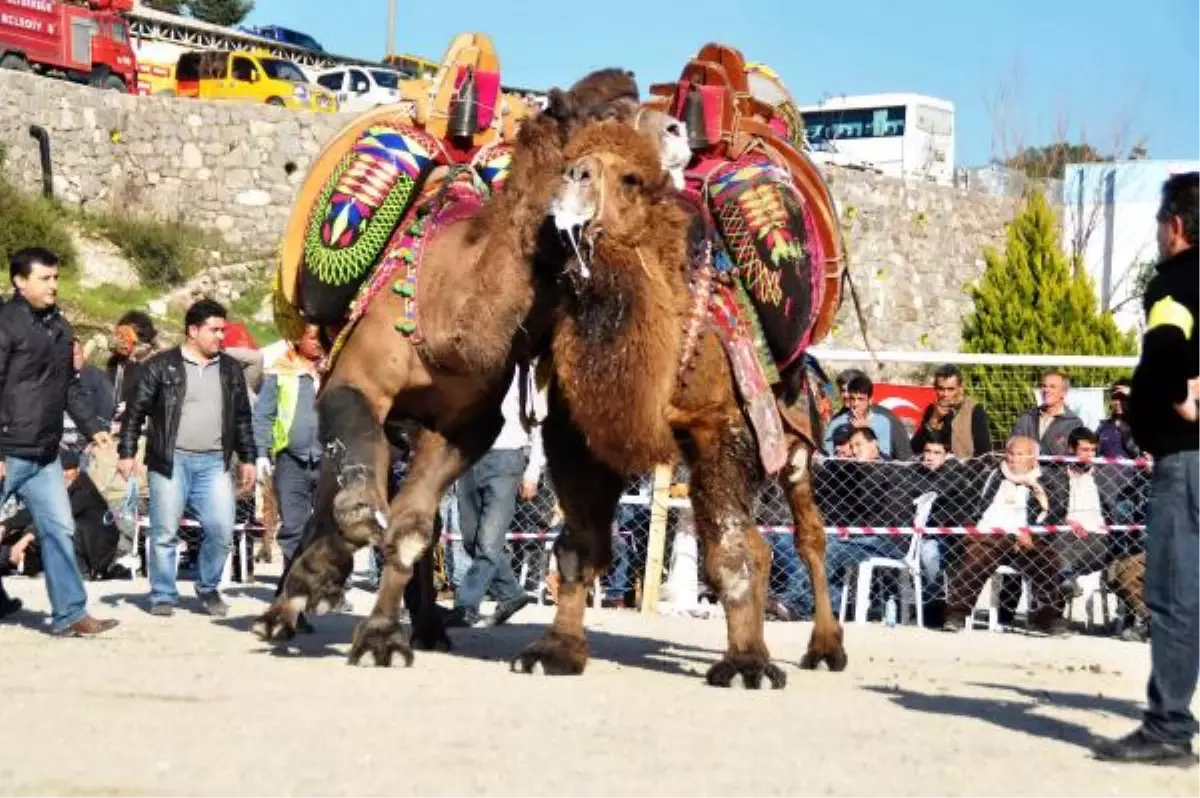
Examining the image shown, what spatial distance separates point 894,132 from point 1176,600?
151 ft

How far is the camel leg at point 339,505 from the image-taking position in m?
9.38

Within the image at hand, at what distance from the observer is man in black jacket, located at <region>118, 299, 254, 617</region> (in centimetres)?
1390

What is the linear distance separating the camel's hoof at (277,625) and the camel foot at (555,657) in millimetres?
1140

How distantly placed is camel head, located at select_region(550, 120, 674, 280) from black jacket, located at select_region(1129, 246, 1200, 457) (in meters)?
2.32

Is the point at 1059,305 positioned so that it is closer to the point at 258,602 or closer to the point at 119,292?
the point at 119,292

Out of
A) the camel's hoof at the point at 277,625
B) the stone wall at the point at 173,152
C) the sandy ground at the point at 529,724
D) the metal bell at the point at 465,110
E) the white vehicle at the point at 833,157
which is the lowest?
the sandy ground at the point at 529,724

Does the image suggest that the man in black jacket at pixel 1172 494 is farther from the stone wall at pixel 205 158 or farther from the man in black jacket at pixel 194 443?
the stone wall at pixel 205 158

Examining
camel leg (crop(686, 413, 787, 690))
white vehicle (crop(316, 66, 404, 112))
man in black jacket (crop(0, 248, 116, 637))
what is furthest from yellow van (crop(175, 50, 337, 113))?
camel leg (crop(686, 413, 787, 690))

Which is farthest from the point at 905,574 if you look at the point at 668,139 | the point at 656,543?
the point at 668,139

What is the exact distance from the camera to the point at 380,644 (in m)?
9.95

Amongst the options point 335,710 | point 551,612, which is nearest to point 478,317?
point 335,710

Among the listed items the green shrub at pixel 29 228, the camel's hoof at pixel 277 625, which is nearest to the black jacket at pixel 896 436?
the camel's hoof at pixel 277 625

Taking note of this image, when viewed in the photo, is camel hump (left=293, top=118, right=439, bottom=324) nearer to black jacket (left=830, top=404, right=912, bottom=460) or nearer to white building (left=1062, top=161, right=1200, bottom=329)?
black jacket (left=830, top=404, right=912, bottom=460)

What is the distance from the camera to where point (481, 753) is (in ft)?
24.2
